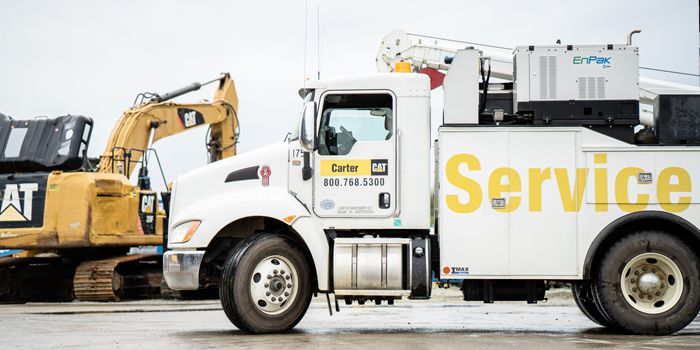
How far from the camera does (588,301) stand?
13.1m

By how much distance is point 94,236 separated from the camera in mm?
22297

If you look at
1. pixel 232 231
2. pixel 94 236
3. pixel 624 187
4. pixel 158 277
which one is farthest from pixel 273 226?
pixel 158 277

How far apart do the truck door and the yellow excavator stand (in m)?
11.5

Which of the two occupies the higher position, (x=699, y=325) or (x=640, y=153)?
(x=640, y=153)

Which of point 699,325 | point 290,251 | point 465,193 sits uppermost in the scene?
point 465,193

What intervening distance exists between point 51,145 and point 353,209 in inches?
511

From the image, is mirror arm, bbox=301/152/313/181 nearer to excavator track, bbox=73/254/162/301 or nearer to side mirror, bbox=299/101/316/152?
side mirror, bbox=299/101/316/152

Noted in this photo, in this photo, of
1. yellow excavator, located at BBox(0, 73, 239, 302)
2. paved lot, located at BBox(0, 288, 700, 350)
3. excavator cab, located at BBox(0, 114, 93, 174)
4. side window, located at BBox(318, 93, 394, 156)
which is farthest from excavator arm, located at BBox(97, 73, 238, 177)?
side window, located at BBox(318, 93, 394, 156)

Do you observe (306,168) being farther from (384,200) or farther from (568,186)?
(568,186)

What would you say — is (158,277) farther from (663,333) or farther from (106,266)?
(663,333)

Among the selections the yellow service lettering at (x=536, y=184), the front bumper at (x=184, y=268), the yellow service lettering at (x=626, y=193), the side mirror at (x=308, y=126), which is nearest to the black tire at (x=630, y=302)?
the yellow service lettering at (x=626, y=193)

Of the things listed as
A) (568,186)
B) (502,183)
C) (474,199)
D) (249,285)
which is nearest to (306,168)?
(249,285)

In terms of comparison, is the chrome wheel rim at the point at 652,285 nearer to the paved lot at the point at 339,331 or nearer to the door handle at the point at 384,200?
the paved lot at the point at 339,331

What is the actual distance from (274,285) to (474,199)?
8.99 feet
